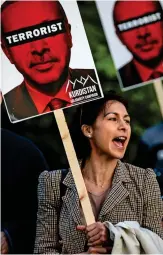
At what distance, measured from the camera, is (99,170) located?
3803 millimetres

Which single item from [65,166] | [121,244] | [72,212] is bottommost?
[121,244]

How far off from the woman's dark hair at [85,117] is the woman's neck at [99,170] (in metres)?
0.06

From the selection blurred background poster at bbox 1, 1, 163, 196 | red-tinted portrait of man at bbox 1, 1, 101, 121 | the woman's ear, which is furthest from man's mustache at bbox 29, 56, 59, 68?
the woman's ear

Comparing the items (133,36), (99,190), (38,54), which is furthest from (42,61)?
(99,190)

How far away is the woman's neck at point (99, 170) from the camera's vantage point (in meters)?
3.79

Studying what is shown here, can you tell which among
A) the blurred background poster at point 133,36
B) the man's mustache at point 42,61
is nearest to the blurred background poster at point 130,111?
the blurred background poster at point 133,36

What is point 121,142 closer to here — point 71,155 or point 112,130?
point 112,130

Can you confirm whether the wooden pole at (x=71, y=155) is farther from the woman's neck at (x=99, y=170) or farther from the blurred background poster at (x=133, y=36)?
the blurred background poster at (x=133, y=36)

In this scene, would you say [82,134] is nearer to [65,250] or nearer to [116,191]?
[116,191]

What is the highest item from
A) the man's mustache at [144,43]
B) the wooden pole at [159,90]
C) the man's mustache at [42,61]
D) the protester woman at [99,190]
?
the man's mustache at [42,61]

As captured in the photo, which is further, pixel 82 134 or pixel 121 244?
pixel 82 134

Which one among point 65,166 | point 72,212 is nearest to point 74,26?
point 65,166

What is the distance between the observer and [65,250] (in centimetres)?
369

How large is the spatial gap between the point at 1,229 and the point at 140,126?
111 cm
